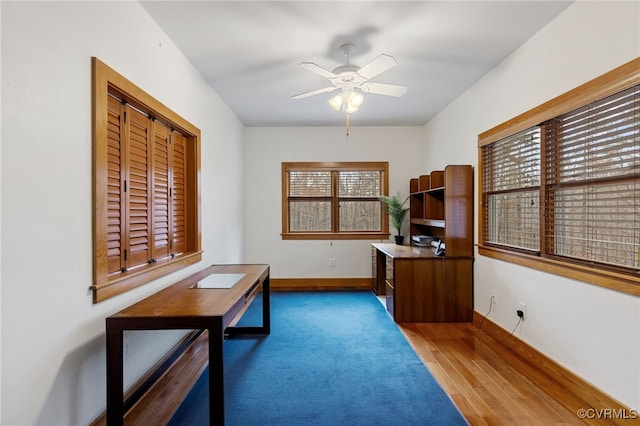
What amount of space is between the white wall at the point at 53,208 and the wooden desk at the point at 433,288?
2.56 meters

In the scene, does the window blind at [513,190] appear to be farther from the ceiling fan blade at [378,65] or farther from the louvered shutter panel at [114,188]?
the louvered shutter panel at [114,188]

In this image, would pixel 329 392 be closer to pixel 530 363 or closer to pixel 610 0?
pixel 530 363

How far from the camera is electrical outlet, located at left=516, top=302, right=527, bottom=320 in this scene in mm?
2707

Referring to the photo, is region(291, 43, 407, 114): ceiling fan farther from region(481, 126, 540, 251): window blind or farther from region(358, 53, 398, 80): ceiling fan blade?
region(481, 126, 540, 251): window blind

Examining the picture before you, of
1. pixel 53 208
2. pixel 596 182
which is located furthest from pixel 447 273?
pixel 53 208

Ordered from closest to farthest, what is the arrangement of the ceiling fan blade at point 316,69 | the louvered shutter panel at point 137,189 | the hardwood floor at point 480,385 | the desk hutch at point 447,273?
the hardwood floor at point 480,385, the louvered shutter panel at point 137,189, the ceiling fan blade at point 316,69, the desk hutch at point 447,273

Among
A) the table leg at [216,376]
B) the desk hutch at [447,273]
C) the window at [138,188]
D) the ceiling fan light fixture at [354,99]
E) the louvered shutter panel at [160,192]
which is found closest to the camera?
the table leg at [216,376]

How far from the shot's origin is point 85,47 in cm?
166

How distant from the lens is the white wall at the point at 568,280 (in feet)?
5.96

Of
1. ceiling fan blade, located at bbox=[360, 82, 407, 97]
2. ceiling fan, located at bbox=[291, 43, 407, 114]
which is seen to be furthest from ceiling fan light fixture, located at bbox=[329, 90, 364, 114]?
ceiling fan blade, located at bbox=[360, 82, 407, 97]

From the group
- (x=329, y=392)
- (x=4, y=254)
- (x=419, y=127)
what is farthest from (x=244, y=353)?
(x=419, y=127)

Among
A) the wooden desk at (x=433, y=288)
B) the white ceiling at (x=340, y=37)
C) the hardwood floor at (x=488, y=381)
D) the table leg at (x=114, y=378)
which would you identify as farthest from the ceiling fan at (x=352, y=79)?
the hardwood floor at (x=488, y=381)

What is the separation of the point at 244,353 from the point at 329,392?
936 mm

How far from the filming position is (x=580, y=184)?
7.12 ft
